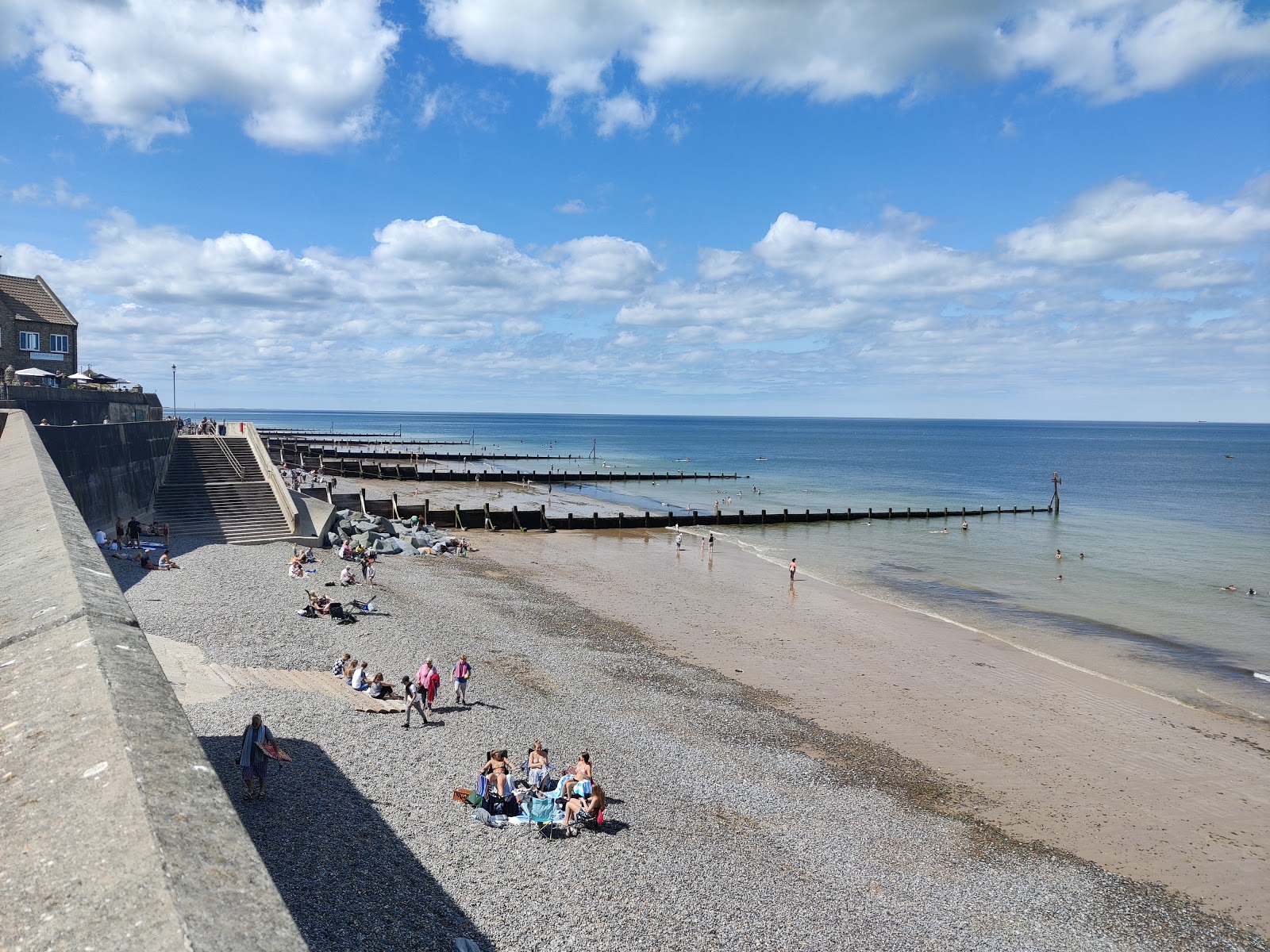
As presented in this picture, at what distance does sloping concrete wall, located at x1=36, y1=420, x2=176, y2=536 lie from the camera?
78.6 ft

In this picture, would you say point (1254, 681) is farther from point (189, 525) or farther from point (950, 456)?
point (950, 456)

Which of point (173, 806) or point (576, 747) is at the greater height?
point (173, 806)

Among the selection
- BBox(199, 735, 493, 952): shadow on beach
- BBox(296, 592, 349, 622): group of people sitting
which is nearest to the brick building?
BBox(296, 592, 349, 622): group of people sitting

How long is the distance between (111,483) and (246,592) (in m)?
9.32

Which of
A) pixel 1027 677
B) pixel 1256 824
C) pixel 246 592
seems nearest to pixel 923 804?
pixel 1256 824

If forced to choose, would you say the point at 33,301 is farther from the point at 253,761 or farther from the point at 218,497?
the point at 253,761

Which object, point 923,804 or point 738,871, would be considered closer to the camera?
point 738,871

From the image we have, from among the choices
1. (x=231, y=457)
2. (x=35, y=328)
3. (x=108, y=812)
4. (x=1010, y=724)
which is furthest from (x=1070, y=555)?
(x=35, y=328)

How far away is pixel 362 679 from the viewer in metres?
16.8

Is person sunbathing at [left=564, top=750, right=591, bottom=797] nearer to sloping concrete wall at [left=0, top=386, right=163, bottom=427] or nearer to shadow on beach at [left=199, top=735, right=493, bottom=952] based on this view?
shadow on beach at [left=199, top=735, right=493, bottom=952]

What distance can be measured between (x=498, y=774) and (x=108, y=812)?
338 inches

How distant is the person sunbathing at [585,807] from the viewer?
11.6m

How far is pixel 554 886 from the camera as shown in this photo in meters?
10.0

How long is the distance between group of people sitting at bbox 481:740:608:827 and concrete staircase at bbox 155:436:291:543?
2372 cm
